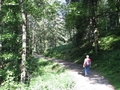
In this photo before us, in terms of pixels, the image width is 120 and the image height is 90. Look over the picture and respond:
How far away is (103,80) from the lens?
1535 centimetres

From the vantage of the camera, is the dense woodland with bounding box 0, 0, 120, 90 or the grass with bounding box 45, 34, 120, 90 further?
the grass with bounding box 45, 34, 120, 90

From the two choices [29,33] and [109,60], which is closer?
[109,60]

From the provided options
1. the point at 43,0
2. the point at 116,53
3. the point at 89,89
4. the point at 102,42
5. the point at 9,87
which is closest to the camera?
the point at 9,87

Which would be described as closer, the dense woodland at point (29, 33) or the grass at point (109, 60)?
the dense woodland at point (29, 33)

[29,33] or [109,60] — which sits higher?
[29,33]

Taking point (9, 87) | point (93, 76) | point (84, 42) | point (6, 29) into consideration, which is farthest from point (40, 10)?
point (84, 42)

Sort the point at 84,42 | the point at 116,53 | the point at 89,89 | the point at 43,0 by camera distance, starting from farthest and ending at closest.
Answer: the point at 84,42, the point at 116,53, the point at 43,0, the point at 89,89

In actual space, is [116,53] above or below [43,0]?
below

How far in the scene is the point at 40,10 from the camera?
56.6 ft

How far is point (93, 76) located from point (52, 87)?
809cm

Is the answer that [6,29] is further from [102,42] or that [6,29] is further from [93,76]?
[102,42]

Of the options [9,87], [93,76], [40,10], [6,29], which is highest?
[40,10]

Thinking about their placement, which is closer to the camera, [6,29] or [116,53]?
[6,29]

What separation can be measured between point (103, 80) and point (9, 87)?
7.60m
